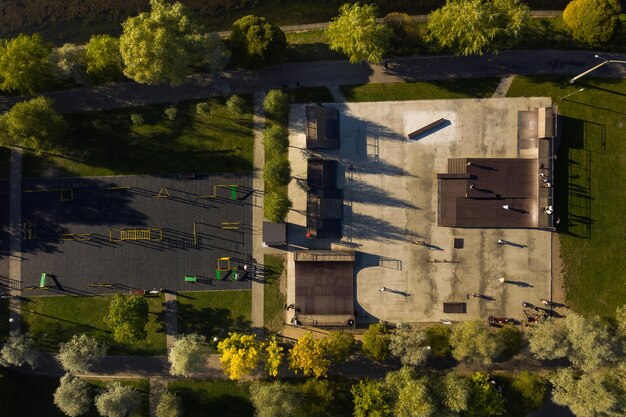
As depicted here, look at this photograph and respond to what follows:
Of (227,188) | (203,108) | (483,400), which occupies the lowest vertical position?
(483,400)

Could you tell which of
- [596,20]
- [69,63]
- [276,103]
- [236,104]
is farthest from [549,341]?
[69,63]

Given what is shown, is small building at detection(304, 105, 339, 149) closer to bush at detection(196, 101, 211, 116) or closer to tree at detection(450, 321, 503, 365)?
bush at detection(196, 101, 211, 116)

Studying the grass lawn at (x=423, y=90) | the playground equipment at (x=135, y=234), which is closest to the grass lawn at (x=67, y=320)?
the playground equipment at (x=135, y=234)

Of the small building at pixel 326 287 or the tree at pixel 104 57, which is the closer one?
the tree at pixel 104 57

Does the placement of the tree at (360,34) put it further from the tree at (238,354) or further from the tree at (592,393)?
the tree at (592,393)

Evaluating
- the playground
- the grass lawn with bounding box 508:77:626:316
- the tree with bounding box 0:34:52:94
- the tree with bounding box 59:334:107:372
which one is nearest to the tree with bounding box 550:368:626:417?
the grass lawn with bounding box 508:77:626:316

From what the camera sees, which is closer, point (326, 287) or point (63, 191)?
point (326, 287)

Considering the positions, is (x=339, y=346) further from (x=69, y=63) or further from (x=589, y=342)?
(x=69, y=63)
